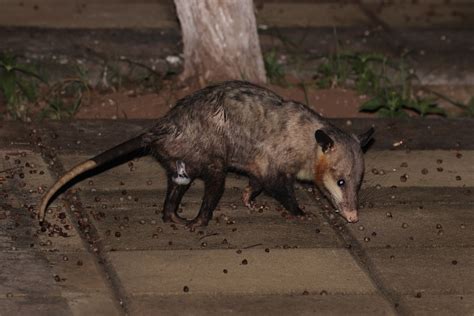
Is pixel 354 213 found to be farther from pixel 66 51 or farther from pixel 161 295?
pixel 66 51

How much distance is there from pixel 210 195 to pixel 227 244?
0.40 meters

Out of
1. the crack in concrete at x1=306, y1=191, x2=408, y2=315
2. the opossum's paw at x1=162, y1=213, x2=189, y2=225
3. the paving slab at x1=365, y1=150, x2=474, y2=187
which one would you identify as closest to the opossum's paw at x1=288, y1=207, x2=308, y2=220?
the crack in concrete at x1=306, y1=191, x2=408, y2=315

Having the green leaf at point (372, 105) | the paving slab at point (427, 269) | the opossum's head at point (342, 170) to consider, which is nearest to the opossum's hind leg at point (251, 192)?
the opossum's head at point (342, 170)

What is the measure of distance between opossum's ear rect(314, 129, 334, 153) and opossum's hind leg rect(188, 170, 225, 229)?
0.65 m

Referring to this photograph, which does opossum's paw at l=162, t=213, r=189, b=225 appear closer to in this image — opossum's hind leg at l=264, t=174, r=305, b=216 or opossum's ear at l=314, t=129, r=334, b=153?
opossum's hind leg at l=264, t=174, r=305, b=216

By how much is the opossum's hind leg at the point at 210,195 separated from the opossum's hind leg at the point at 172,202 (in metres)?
0.10

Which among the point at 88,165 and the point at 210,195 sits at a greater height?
the point at 88,165

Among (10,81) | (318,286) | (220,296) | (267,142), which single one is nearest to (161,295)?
(220,296)

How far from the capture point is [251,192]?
8156 millimetres

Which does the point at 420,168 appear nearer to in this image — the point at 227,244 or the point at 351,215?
the point at 351,215

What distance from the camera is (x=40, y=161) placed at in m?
8.75

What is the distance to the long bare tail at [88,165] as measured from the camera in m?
7.44

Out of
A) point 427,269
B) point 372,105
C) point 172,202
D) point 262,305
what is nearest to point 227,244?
point 172,202

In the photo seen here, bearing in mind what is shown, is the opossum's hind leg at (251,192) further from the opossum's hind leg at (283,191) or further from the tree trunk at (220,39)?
the tree trunk at (220,39)
